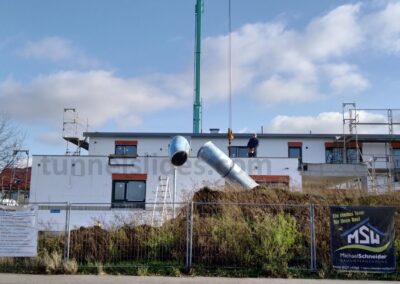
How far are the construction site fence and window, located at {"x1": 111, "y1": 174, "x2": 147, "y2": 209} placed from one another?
11.1m

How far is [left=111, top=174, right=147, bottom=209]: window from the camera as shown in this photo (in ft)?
84.8

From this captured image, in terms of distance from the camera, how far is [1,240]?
13.2 metres

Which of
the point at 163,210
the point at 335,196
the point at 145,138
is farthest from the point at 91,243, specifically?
the point at 145,138

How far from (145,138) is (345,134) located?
1466cm

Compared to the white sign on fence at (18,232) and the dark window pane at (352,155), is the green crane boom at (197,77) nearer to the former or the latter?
the dark window pane at (352,155)

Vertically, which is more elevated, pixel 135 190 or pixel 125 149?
pixel 125 149

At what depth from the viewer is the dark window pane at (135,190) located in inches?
1028

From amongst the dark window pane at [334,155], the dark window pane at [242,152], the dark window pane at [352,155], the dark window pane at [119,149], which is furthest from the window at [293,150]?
the dark window pane at [119,149]

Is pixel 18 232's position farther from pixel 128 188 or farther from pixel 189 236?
pixel 128 188

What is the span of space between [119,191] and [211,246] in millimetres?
13742

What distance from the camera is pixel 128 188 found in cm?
2611

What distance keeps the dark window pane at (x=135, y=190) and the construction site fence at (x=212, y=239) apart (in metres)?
11.3

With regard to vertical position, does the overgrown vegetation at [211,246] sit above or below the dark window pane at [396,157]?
below

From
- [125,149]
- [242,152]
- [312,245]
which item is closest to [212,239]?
[312,245]
